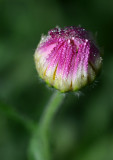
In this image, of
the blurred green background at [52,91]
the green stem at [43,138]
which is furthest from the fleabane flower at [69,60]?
the blurred green background at [52,91]

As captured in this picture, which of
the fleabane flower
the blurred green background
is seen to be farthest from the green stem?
the blurred green background

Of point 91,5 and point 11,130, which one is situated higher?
point 91,5

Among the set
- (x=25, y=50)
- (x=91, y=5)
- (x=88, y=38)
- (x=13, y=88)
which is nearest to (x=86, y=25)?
(x=91, y=5)

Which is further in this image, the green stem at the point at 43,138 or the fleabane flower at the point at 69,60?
the green stem at the point at 43,138

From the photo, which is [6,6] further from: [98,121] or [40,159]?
[40,159]

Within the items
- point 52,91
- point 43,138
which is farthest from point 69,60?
point 52,91

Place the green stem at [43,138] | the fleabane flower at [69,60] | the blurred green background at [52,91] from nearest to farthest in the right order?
the fleabane flower at [69,60] < the green stem at [43,138] < the blurred green background at [52,91]

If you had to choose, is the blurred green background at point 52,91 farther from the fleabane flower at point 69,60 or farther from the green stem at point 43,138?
the fleabane flower at point 69,60
